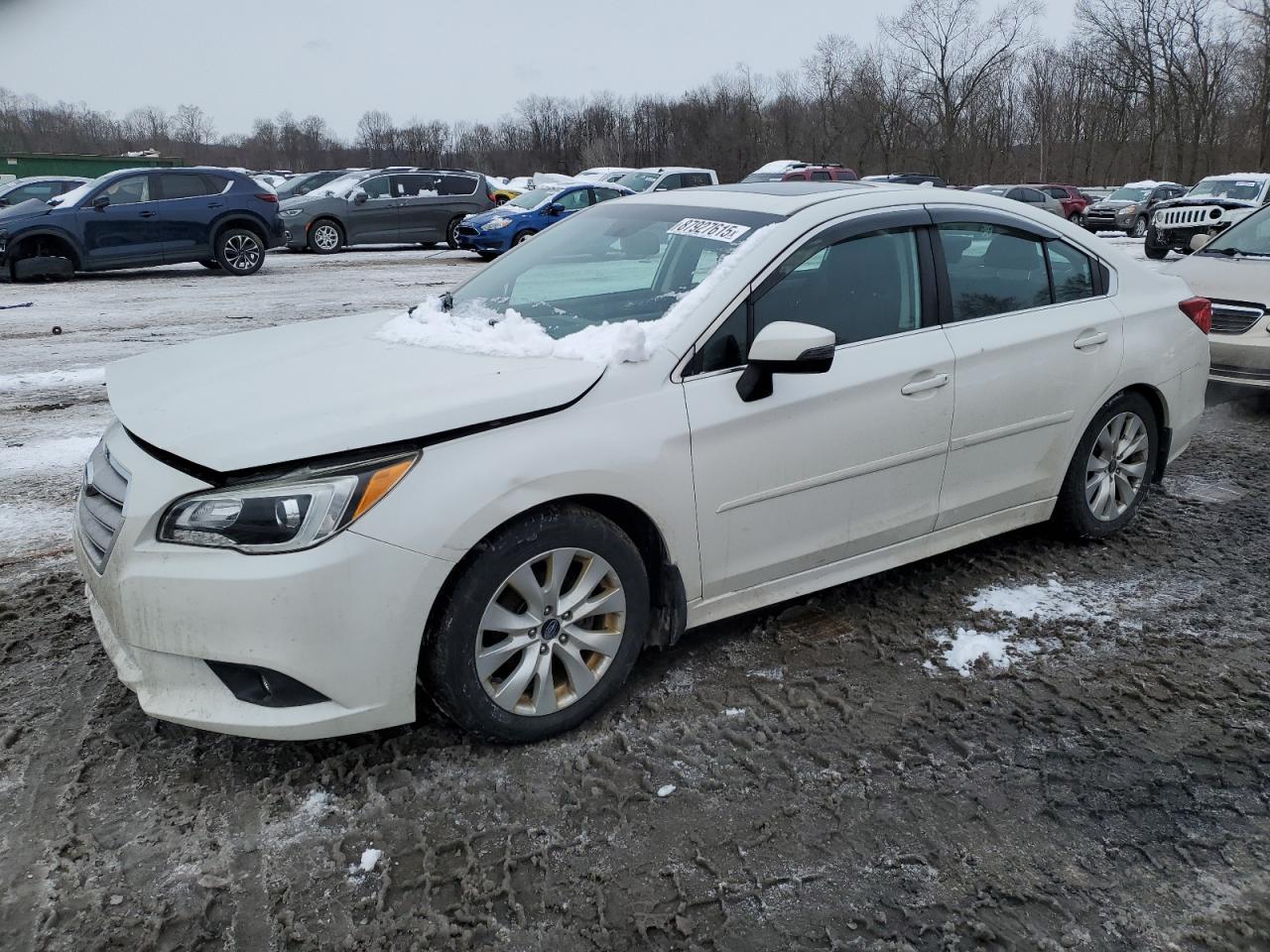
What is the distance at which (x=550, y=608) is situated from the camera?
296cm

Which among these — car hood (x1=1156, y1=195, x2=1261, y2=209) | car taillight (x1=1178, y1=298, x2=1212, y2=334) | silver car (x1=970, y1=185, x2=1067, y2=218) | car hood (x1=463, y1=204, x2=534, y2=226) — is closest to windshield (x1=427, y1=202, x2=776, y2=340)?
car taillight (x1=1178, y1=298, x2=1212, y2=334)

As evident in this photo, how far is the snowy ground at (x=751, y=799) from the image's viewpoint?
2.36 metres

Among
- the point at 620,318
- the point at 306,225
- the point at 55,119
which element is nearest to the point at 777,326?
the point at 620,318

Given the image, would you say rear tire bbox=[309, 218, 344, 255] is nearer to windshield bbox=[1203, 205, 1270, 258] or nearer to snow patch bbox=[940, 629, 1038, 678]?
windshield bbox=[1203, 205, 1270, 258]

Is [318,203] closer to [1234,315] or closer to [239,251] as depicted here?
[239,251]

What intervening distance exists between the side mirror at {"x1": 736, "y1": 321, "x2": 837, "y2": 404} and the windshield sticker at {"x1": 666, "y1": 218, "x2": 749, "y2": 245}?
1.84 ft

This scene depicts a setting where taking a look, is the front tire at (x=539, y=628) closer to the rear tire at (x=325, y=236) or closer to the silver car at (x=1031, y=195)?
the rear tire at (x=325, y=236)

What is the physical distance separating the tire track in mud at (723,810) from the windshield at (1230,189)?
2206 cm

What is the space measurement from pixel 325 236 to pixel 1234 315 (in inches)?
723

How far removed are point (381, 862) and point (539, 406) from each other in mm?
1295

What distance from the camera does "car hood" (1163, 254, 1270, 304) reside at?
23.4 feet

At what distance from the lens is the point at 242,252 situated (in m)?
16.6

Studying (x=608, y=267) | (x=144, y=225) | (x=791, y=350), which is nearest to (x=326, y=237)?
(x=144, y=225)

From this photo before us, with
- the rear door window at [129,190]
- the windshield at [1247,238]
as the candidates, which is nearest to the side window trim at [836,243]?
the windshield at [1247,238]
